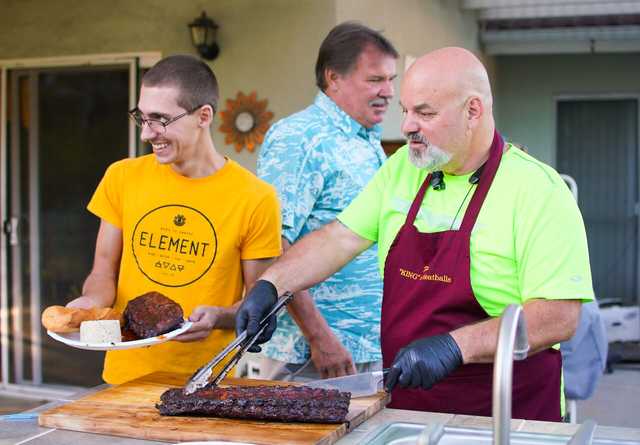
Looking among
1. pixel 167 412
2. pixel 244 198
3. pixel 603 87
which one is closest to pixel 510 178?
pixel 244 198

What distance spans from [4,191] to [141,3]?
5.12 ft

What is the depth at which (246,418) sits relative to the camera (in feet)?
6.72

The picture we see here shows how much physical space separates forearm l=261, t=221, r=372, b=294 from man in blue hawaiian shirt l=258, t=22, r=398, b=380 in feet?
1.28

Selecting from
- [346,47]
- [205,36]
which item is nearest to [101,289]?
[346,47]

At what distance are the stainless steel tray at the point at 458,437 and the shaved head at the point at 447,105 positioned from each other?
2.33 ft

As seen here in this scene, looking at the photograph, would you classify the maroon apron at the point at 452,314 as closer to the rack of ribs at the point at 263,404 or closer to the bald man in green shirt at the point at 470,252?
the bald man in green shirt at the point at 470,252

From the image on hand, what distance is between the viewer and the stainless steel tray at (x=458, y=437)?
1.87 metres

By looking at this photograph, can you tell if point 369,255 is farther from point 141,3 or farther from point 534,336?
point 141,3

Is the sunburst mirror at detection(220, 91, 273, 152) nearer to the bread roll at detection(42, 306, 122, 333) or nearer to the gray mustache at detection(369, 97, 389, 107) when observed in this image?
the gray mustache at detection(369, 97, 389, 107)

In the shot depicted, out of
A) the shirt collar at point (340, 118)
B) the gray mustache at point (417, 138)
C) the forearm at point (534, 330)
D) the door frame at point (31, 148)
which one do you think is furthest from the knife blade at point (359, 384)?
the door frame at point (31, 148)

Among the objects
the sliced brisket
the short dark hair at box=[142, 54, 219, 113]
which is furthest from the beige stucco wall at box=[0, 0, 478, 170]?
the sliced brisket

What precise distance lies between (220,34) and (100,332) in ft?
10.6

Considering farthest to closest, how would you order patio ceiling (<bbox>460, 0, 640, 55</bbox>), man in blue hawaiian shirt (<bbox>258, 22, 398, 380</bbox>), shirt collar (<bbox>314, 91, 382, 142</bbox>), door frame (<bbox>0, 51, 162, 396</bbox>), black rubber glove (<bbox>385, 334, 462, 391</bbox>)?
patio ceiling (<bbox>460, 0, 640, 55</bbox>)
door frame (<bbox>0, 51, 162, 396</bbox>)
shirt collar (<bbox>314, 91, 382, 142</bbox>)
man in blue hawaiian shirt (<bbox>258, 22, 398, 380</bbox>)
black rubber glove (<bbox>385, 334, 462, 391</bbox>)

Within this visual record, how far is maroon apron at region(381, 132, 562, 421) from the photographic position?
2227mm
